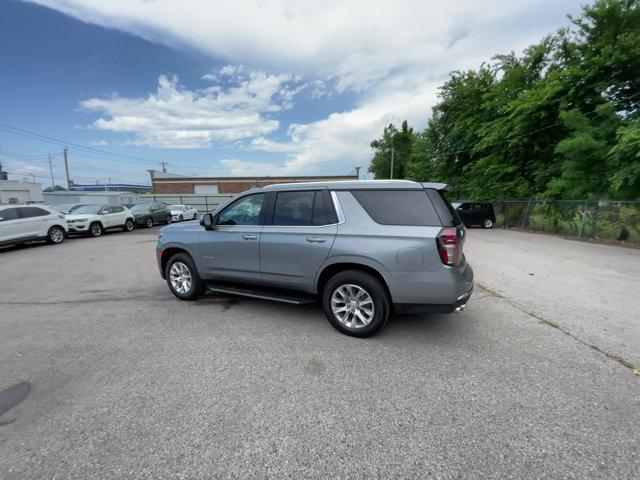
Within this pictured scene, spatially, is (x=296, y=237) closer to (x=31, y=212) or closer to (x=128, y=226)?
(x=31, y=212)

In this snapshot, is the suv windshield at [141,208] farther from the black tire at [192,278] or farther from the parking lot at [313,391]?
the black tire at [192,278]

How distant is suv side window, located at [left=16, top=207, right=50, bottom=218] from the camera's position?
35.4 feet

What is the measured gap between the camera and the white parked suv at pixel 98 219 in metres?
13.6

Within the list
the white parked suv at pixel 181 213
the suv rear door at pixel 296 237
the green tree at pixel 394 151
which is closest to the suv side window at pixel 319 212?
the suv rear door at pixel 296 237

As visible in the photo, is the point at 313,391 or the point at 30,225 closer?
the point at 313,391

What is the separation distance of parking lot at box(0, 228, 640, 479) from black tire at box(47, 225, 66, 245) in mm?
8975

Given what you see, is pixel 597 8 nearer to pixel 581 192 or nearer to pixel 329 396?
pixel 581 192

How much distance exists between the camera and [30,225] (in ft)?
35.9

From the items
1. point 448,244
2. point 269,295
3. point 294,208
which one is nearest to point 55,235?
point 269,295

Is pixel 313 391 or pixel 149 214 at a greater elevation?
pixel 149 214

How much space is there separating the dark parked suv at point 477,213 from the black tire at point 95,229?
1912cm

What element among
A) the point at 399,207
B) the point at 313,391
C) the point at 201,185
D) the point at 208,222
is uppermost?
the point at 201,185

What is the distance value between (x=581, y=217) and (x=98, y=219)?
71.6ft

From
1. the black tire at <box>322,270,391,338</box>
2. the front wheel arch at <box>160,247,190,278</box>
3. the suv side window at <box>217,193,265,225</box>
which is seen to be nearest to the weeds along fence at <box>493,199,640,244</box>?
the black tire at <box>322,270,391,338</box>
